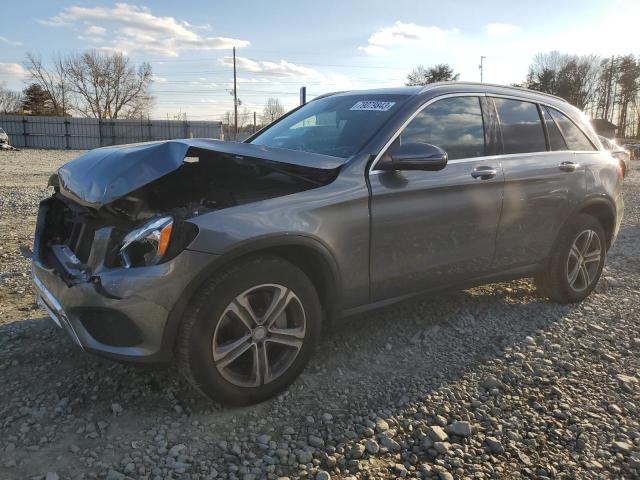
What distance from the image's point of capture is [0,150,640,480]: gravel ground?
2.42 m

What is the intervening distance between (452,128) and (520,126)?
795 mm

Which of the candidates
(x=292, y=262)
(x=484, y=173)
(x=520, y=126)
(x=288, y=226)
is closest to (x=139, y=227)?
(x=288, y=226)

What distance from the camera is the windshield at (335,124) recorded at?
3393mm

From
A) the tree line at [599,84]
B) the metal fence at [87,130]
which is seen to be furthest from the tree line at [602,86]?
the metal fence at [87,130]

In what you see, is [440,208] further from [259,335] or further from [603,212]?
[603,212]

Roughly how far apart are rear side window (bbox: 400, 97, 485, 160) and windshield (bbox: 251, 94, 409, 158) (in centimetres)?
19

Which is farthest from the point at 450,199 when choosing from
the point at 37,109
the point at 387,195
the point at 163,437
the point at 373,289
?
the point at 37,109

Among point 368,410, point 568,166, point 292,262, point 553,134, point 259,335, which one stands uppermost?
point 553,134

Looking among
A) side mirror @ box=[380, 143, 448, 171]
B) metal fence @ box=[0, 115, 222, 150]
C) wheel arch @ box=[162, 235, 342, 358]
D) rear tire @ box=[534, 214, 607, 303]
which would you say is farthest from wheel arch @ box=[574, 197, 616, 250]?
metal fence @ box=[0, 115, 222, 150]

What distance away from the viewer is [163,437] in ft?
8.43

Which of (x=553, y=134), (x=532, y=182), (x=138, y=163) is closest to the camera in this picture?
(x=138, y=163)

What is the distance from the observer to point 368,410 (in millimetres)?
2863

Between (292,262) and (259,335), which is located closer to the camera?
(259,335)

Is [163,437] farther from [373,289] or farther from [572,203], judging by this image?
[572,203]
